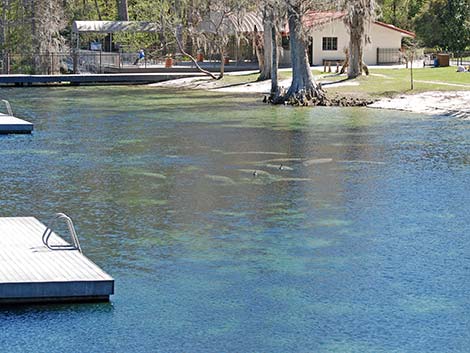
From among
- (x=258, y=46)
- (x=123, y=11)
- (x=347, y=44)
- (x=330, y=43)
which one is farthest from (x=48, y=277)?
(x=123, y=11)

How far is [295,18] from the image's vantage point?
5009cm

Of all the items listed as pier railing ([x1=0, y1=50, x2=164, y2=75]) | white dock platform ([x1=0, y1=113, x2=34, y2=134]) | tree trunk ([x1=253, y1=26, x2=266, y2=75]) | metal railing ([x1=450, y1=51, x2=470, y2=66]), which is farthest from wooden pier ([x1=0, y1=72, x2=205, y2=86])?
white dock platform ([x1=0, y1=113, x2=34, y2=134])

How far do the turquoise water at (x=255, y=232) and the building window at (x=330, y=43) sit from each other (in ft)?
117

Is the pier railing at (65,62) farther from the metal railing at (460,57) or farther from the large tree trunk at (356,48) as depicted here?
the metal railing at (460,57)

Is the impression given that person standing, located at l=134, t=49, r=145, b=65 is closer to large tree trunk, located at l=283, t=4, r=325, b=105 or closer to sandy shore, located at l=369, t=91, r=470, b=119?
large tree trunk, located at l=283, t=4, r=325, b=105

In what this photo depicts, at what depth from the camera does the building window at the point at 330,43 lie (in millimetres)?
74938

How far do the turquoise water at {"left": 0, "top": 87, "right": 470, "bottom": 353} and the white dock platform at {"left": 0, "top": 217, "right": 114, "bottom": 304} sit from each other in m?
0.20

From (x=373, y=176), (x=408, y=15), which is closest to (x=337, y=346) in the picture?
(x=373, y=176)

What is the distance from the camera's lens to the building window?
7494cm

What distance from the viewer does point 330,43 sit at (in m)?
75.1

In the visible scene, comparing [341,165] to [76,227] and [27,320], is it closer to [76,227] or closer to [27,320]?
[76,227]

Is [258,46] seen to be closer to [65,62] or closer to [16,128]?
[65,62]

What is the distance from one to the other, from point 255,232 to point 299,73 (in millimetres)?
30455

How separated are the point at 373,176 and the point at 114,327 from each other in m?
14.0
